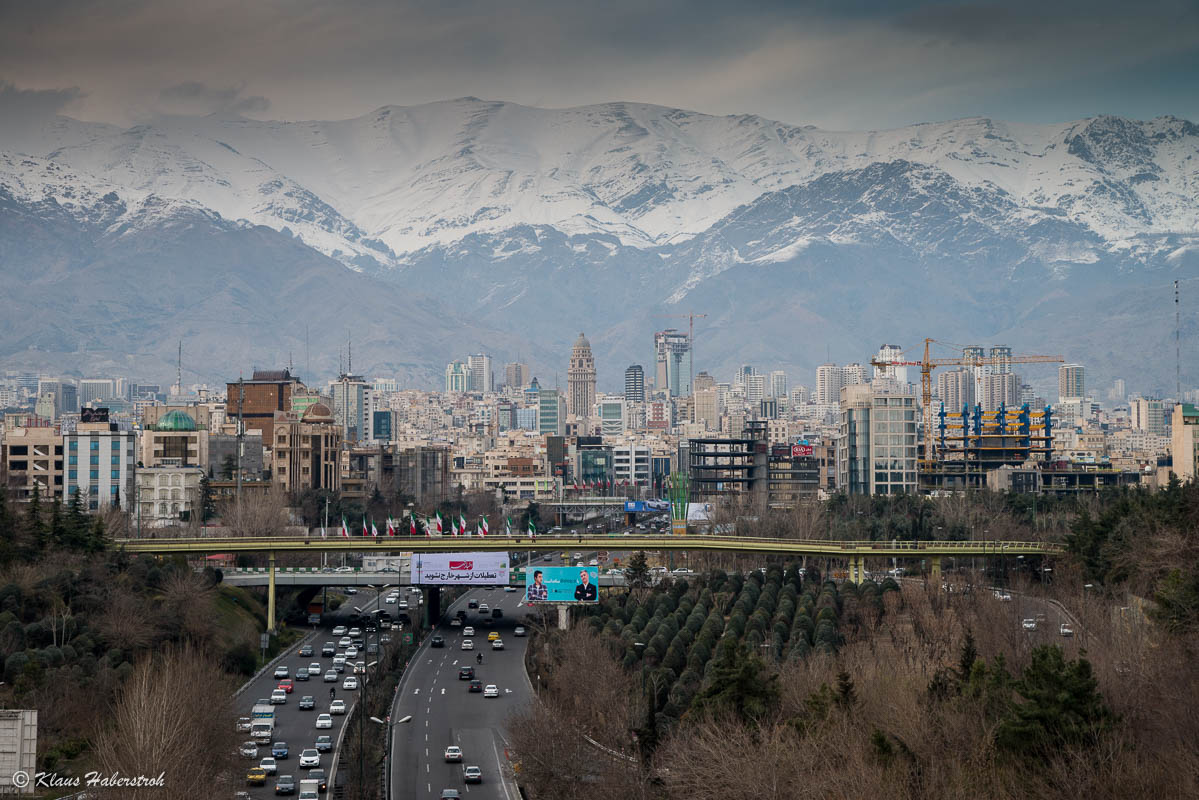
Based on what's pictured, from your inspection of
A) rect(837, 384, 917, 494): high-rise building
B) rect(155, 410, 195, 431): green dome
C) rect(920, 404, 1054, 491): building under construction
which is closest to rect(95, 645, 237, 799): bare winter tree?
rect(155, 410, 195, 431): green dome

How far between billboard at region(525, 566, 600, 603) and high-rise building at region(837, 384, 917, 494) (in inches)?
3269

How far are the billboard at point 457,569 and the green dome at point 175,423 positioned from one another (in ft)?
263

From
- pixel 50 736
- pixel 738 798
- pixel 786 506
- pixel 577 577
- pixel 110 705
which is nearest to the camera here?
pixel 738 798

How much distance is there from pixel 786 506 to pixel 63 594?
98.5m

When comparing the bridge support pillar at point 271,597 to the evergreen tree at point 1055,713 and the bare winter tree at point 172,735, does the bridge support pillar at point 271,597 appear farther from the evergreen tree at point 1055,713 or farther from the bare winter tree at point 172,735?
the evergreen tree at point 1055,713

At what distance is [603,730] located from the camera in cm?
6366

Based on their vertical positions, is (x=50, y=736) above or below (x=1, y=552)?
below

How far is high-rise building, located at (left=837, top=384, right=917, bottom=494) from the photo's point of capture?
17338cm

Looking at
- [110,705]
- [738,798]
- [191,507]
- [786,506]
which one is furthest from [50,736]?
[786,506]

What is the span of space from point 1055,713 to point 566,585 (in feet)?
155

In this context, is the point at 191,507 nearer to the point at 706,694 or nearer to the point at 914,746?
the point at 706,694

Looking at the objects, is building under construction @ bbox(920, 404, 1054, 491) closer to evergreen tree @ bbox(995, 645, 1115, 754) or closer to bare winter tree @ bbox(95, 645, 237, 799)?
bare winter tree @ bbox(95, 645, 237, 799)

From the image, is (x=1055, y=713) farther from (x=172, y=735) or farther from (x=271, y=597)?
(x=271, y=597)

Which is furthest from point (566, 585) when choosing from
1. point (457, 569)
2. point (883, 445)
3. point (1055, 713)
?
point (883, 445)
